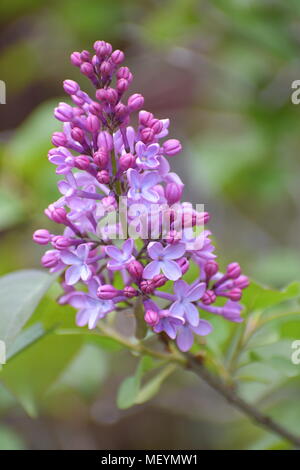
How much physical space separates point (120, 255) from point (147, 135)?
20cm

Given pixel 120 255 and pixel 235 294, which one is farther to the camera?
pixel 235 294

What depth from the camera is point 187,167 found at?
364cm

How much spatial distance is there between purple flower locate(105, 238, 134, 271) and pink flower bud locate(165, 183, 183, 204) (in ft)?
0.40

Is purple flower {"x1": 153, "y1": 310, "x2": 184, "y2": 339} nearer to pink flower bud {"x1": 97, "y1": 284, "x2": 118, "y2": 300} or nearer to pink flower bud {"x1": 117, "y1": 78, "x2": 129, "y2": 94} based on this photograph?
pink flower bud {"x1": 97, "y1": 284, "x2": 118, "y2": 300}

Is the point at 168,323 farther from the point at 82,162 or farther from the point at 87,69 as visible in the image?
the point at 87,69

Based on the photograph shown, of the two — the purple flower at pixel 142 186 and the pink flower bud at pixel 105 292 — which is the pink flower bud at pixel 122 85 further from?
the pink flower bud at pixel 105 292

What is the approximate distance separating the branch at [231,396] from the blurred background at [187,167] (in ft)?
2.53

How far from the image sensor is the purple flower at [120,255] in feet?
3.40

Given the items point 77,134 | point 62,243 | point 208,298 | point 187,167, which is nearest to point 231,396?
point 208,298

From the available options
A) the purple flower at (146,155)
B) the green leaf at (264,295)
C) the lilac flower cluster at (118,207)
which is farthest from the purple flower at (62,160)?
the green leaf at (264,295)

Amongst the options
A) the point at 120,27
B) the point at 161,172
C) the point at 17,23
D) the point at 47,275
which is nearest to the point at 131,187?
the point at 161,172

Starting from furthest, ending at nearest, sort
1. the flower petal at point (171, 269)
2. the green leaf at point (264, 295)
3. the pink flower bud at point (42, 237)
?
the green leaf at point (264, 295) < the pink flower bud at point (42, 237) < the flower petal at point (171, 269)

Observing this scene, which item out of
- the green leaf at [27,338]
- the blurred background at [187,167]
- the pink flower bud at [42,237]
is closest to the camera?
the pink flower bud at [42,237]

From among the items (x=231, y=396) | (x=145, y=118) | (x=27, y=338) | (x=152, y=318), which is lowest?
(x=231, y=396)
